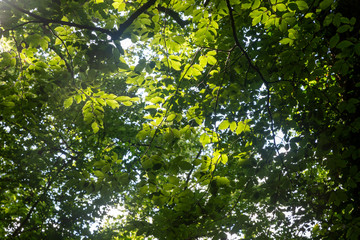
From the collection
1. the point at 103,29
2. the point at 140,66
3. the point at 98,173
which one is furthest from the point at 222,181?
the point at 103,29

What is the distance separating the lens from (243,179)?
2342 mm

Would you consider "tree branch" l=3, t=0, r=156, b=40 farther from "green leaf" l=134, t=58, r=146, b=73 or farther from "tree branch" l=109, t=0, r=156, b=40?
"green leaf" l=134, t=58, r=146, b=73

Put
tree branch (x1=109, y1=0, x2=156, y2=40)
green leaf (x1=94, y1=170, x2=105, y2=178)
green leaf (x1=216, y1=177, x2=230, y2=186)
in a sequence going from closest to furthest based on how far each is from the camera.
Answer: green leaf (x1=94, y1=170, x2=105, y2=178) < green leaf (x1=216, y1=177, x2=230, y2=186) < tree branch (x1=109, y1=0, x2=156, y2=40)

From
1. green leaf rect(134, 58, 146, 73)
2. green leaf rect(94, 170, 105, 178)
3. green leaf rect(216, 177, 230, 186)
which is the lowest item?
green leaf rect(216, 177, 230, 186)

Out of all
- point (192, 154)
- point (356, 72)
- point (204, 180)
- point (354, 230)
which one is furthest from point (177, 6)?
point (192, 154)

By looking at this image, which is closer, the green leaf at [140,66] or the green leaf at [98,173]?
the green leaf at [98,173]

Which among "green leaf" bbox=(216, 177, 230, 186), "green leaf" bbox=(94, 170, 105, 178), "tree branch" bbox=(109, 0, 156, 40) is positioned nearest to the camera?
"green leaf" bbox=(94, 170, 105, 178)

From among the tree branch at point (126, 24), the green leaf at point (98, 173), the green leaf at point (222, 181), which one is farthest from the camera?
the tree branch at point (126, 24)

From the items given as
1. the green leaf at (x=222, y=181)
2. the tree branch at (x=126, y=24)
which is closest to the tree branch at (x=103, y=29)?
the tree branch at (x=126, y=24)

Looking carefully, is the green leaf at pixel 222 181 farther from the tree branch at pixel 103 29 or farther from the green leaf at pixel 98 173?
the tree branch at pixel 103 29

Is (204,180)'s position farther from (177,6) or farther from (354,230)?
(177,6)

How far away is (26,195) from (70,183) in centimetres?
816

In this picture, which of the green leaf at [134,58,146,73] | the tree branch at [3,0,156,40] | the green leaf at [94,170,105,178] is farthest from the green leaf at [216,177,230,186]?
the tree branch at [3,0,156,40]

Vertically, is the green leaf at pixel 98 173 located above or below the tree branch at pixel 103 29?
below
